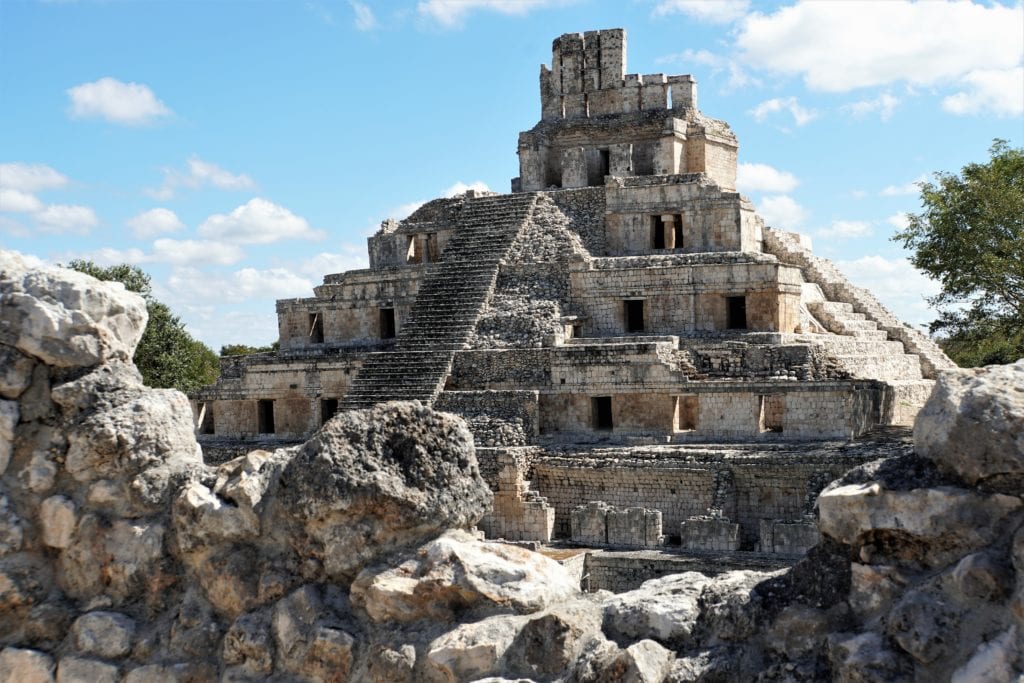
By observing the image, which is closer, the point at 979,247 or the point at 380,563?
the point at 380,563

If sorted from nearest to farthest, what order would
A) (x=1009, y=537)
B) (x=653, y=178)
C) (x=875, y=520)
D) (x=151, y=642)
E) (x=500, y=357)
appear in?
(x=1009, y=537), (x=875, y=520), (x=151, y=642), (x=500, y=357), (x=653, y=178)

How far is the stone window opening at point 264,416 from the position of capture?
25.1 meters

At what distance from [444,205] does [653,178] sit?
5.59 metres

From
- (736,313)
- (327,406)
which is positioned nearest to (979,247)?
(736,313)

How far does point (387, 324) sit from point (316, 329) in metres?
1.98

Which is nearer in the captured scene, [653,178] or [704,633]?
[704,633]

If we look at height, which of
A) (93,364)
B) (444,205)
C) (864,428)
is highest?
(444,205)

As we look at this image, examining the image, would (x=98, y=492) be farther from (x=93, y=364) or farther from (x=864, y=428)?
(x=864, y=428)

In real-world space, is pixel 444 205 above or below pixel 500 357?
above

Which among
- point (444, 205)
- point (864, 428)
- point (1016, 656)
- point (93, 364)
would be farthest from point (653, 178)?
point (1016, 656)

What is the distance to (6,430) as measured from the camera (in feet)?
16.8

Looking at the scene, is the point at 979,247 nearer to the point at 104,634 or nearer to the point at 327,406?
the point at 327,406

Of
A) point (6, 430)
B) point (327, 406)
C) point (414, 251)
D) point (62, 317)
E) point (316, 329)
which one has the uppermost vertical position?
point (414, 251)

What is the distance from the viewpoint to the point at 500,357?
21.9 m
